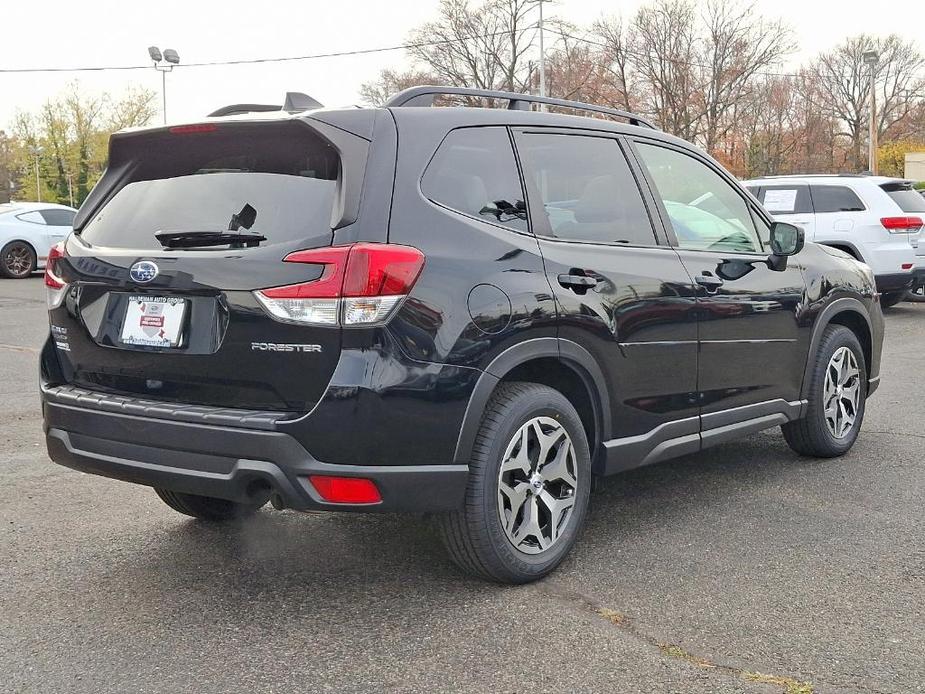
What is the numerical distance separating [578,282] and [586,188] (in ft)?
1.78

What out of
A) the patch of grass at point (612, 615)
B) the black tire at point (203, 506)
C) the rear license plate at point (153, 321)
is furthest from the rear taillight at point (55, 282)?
the patch of grass at point (612, 615)

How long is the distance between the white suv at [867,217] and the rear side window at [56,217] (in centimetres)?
1340

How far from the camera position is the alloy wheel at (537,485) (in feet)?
12.0

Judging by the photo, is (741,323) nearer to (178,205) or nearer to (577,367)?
(577,367)

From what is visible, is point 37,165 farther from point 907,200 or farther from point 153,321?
point 153,321

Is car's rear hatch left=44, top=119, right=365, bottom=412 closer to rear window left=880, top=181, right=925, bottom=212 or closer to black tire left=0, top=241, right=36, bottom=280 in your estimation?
rear window left=880, top=181, right=925, bottom=212

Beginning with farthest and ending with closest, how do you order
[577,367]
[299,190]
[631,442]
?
[631,442] → [577,367] → [299,190]

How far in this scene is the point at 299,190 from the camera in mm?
3422

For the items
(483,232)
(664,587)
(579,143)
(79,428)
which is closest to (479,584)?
(664,587)

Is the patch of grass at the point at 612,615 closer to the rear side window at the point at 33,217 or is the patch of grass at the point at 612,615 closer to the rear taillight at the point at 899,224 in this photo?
the rear taillight at the point at 899,224

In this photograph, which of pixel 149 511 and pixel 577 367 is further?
pixel 149 511

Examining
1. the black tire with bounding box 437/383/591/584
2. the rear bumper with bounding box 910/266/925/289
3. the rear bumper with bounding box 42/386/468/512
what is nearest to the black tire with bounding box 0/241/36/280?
the rear bumper with bounding box 910/266/925/289

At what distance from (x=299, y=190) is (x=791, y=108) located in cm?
6298

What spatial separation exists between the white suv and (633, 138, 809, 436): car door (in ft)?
27.5
